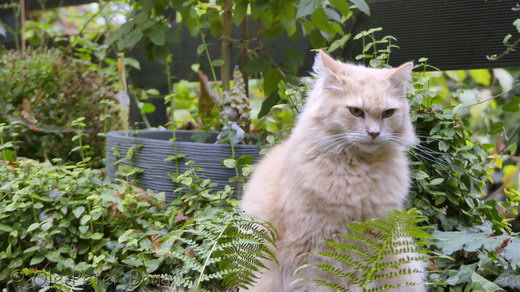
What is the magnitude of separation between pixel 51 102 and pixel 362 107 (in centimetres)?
242

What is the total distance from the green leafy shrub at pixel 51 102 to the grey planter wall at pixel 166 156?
604 mm


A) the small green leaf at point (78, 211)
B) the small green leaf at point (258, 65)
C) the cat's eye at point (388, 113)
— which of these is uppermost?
the small green leaf at point (258, 65)

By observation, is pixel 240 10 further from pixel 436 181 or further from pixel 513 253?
pixel 513 253

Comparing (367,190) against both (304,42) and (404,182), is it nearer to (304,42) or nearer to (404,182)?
(404,182)

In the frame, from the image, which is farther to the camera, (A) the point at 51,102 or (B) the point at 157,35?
(A) the point at 51,102

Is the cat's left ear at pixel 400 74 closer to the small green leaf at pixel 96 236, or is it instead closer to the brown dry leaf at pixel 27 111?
the small green leaf at pixel 96 236

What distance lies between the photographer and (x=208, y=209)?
8.00 ft

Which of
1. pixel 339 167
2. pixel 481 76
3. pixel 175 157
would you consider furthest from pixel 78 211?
pixel 481 76

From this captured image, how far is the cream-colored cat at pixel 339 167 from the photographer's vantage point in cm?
182

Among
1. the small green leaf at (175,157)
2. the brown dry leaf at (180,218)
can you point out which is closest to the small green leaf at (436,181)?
the brown dry leaf at (180,218)

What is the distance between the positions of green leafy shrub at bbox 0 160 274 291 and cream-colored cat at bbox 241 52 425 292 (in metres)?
0.39

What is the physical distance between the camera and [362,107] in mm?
1830

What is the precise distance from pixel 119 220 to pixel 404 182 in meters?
1.24

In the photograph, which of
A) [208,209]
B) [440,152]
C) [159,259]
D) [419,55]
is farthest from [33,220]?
[419,55]
